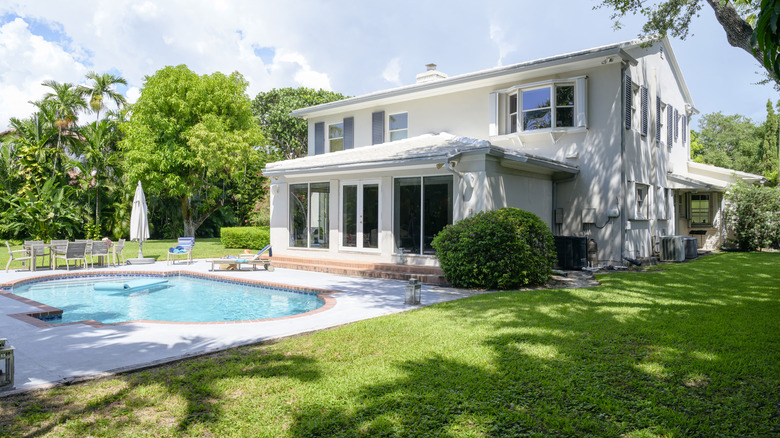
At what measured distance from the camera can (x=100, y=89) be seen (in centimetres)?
3034

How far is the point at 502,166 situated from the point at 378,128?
24.9 ft

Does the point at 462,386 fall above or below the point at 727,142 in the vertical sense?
below

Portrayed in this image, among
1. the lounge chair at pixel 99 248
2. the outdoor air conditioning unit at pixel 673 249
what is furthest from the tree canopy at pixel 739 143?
the lounge chair at pixel 99 248

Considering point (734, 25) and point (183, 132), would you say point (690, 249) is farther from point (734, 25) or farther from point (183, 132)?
point (183, 132)

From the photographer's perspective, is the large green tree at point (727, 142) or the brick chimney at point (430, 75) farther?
the large green tree at point (727, 142)

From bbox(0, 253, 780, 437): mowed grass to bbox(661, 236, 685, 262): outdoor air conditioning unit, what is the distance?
1085 centimetres

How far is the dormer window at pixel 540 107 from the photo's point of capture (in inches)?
587

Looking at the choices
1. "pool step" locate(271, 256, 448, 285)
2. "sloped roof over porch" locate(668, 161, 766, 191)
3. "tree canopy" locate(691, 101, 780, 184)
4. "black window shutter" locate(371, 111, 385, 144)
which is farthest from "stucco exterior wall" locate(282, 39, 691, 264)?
"tree canopy" locate(691, 101, 780, 184)

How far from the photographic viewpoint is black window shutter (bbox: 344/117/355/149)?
20188 mm

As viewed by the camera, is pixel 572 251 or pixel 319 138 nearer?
pixel 572 251

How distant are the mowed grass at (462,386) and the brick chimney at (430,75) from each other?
14.3m

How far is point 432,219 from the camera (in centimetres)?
1352

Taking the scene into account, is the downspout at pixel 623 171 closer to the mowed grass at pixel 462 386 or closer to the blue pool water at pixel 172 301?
the mowed grass at pixel 462 386

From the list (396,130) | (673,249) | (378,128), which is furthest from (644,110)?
(378,128)
